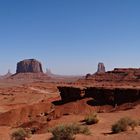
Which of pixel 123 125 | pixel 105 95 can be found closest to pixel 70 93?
pixel 105 95

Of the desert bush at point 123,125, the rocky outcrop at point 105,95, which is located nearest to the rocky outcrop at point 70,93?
the rocky outcrop at point 105,95

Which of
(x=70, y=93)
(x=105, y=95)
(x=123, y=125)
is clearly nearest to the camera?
(x=123, y=125)

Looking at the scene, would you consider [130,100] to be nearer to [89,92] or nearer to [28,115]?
[89,92]

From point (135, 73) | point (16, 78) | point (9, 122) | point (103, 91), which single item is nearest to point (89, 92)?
point (103, 91)

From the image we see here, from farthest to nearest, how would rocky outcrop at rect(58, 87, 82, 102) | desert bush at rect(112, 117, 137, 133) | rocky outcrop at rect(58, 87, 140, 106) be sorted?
1. rocky outcrop at rect(58, 87, 82, 102)
2. rocky outcrop at rect(58, 87, 140, 106)
3. desert bush at rect(112, 117, 137, 133)

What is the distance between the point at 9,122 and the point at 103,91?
43.4 ft

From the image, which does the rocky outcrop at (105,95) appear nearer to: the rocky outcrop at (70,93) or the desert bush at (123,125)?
the rocky outcrop at (70,93)

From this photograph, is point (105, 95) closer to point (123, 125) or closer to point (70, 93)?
point (70, 93)

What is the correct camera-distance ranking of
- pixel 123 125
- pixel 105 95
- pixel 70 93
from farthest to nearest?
1. pixel 70 93
2. pixel 105 95
3. pixel 123 125

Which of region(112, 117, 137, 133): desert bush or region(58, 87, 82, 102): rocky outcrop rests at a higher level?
region(58, 87, 82, 102): rocky outcrop

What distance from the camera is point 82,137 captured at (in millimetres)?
16500

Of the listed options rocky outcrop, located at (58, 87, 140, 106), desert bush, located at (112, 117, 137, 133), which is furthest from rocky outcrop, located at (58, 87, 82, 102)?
desert bush, located at (112, 117, 137, 133)

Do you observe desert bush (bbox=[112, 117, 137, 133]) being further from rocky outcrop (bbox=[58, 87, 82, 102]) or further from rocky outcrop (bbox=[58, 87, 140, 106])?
rocky outcrop (bbox=[58, 87, 82, 102])

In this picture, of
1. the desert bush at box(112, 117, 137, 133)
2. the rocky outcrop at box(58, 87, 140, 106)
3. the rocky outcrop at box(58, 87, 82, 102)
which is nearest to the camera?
the desert bush at box(112, 117, 137, 133)
